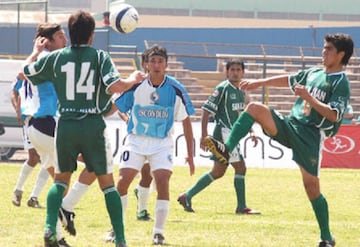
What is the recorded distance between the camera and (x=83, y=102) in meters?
9.45

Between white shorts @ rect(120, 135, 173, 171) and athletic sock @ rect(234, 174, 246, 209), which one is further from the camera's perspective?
athletic sock @ rect(234, 174, 246, 209)

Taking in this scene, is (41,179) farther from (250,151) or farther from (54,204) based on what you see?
(250,151)

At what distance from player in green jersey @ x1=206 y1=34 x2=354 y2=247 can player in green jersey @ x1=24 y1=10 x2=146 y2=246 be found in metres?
1.31

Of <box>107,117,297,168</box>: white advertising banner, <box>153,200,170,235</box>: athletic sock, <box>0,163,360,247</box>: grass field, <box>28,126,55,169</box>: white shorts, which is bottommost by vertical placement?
<box>107,117,297,168</box>: white advertising banner

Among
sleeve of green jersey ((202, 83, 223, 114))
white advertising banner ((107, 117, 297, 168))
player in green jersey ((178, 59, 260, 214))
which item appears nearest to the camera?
player in green jersey ((178, 59, 260, 214))

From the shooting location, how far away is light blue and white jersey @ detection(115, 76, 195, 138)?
11.2 m

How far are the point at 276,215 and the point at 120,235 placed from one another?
214 inches

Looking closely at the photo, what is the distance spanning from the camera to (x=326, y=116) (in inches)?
404

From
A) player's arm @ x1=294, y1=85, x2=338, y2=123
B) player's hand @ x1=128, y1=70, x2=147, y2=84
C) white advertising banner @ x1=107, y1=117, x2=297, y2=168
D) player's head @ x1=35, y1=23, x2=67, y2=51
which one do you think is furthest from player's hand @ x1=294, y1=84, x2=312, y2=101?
white advertising banner @ x1=107, y1=117, x2=297, y2=168

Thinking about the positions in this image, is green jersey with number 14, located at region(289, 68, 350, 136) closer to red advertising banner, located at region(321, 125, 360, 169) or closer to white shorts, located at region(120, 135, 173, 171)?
white shorts, located at region(120, 135, 173, 171)

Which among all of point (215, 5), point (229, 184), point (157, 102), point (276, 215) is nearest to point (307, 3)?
point (215, 5)

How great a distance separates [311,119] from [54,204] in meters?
2.65

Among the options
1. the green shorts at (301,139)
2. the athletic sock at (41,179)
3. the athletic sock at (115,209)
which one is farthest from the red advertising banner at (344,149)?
the athletic sock at (115,209)

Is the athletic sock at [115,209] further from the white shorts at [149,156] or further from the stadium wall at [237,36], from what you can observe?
the stadium wall at [237,36]
